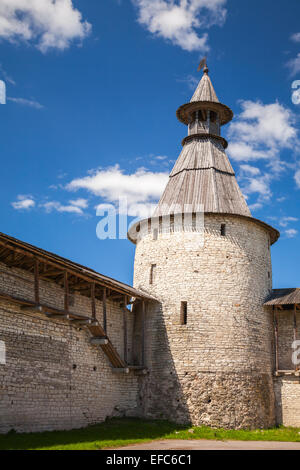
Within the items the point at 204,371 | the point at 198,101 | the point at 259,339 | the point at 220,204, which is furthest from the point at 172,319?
the point at 198,101

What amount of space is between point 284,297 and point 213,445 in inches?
361

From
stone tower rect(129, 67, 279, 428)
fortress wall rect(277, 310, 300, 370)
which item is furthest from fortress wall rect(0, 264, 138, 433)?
fortress wall rect(277, 310, 300, 370)

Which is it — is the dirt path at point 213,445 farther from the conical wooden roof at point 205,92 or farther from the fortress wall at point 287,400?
the conical wooden roof at point 205,92

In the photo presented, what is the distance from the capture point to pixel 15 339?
15.8 meters

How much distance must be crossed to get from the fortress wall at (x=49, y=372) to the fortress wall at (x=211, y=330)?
2357 millimetres

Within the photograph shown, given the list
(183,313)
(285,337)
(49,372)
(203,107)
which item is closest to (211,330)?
(183,313)

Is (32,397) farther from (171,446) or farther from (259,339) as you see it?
(259,339)

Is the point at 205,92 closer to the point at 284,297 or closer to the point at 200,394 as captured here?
the point at 284,297

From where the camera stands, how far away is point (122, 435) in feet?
54.2

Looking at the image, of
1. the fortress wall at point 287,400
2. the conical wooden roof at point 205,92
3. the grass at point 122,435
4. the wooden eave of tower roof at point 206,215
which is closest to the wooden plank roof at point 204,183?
the wooden eave of tower roof at point 206,215

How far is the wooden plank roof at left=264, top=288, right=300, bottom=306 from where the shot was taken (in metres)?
22.2

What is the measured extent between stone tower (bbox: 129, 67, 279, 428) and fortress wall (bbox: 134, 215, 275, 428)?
0.04m

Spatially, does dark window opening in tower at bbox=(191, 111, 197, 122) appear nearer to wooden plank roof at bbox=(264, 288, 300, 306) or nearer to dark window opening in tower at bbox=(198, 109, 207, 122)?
dark window opening in tower at bbox=(198, 109, 207, 122)

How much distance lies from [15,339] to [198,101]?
53.2 ft
